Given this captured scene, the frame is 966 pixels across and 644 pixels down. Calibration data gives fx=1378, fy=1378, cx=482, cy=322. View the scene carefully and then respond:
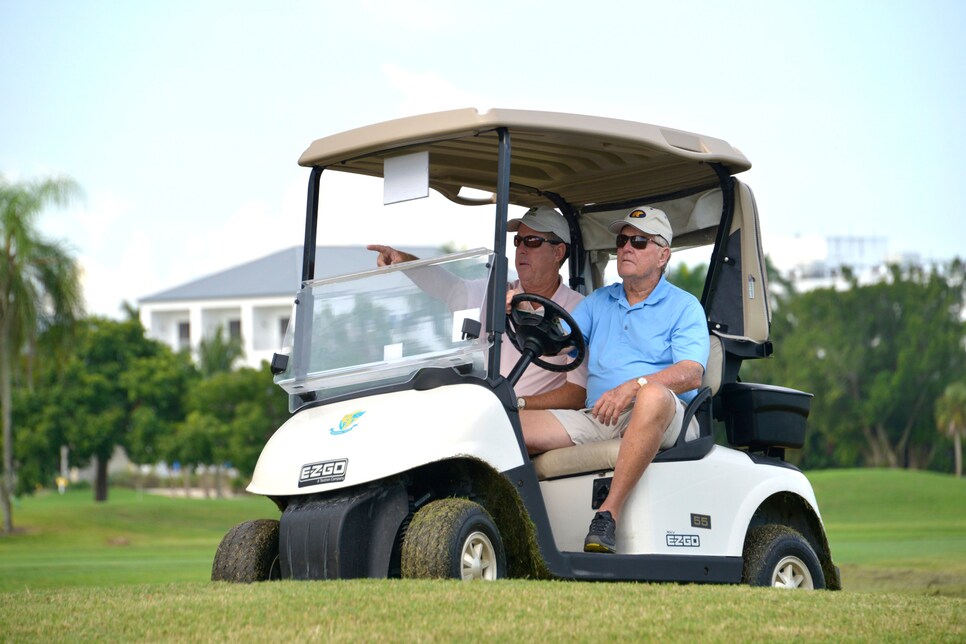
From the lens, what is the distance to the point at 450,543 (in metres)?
5.10

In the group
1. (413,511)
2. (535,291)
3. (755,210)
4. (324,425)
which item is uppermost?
(755,210)

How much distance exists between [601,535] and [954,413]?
201 feet

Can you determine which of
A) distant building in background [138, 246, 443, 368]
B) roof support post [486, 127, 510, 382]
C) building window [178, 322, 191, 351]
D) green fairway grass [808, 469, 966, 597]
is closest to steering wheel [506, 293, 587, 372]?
roof support post [486, 127, 510, 382]

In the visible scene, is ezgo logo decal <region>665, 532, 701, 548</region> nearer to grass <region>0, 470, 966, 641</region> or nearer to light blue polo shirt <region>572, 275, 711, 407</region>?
grass <region>0, 470, 966, 641</region>

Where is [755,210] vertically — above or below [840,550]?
above

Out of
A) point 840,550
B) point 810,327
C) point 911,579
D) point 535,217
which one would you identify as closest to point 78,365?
point 810,327

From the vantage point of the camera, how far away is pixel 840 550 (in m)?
19.5

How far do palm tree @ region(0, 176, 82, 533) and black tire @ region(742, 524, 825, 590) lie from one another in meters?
24.0

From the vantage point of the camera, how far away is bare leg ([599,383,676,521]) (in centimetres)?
579

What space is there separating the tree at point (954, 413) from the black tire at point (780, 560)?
194 ft

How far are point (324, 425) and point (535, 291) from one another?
5.41 ft

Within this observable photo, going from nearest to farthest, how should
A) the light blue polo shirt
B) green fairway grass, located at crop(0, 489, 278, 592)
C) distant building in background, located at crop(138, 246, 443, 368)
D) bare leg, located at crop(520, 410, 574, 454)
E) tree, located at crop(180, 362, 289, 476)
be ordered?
1. bare leg, located at crop(520, 410, 574, 454)
2. the light blue polo shirt
3. green fairway grass, located at crop(0, 489, 278, 592)
4. tree, located at crop(180, 362, 289, 476)
5. distant building in background, located at crop(138, 246, 443, 368)

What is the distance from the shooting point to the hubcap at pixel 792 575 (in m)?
6.48

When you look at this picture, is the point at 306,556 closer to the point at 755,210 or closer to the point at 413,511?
the point at 413,511
